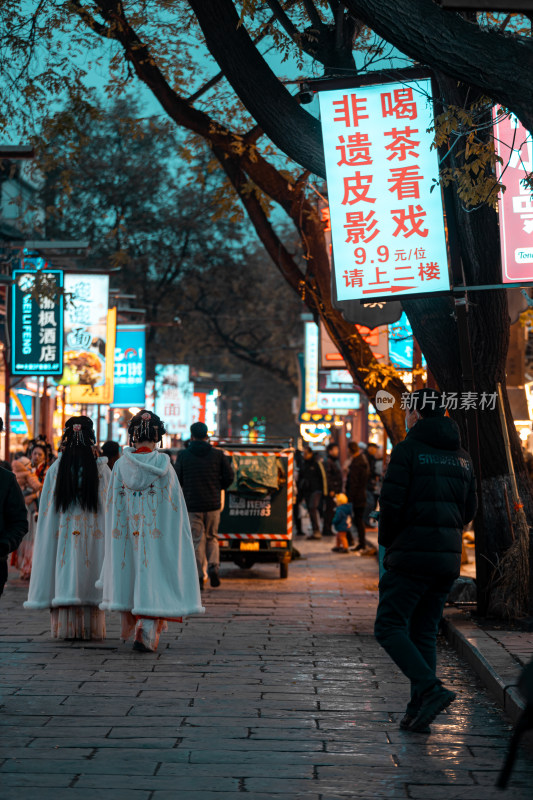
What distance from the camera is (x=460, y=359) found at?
10.8 m

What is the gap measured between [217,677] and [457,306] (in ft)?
13.4

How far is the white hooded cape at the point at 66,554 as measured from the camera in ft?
31.6

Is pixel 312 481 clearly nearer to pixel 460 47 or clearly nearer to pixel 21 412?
pixel 21 412

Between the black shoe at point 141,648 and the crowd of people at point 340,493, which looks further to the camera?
the crowd of people at point 340,493

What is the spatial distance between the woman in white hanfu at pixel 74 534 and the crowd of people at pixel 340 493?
11.2 m

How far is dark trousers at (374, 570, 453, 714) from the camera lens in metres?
6.39

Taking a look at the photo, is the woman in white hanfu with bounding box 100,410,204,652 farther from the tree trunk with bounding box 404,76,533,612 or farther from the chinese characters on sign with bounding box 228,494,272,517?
the chinese characters on sign with bounding box 228,494,272,517

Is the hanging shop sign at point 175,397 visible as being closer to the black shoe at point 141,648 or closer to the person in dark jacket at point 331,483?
the person in dark jacket at point 331,483

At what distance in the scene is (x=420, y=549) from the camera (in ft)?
21.2

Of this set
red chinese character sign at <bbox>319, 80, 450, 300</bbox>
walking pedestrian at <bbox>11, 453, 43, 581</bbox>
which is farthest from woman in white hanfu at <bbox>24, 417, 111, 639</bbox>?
walking pedestrian at <bbox>11, 453, 43, 581</bbox>

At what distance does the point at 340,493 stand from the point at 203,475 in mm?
9592

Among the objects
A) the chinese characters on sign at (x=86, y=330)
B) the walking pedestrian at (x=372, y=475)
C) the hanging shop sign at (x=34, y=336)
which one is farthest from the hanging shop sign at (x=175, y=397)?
the hanging shop sign at (x=34, y=336)

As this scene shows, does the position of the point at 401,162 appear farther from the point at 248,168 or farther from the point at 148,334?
the point at 148,334

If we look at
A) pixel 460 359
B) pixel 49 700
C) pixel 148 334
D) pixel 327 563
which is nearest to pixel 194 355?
pixel 148 334
